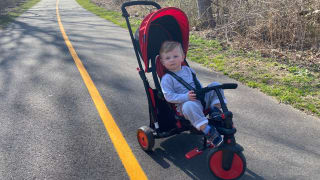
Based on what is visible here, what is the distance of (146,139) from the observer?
362 cm

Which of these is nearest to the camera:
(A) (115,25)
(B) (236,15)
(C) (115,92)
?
(C) (115,92)

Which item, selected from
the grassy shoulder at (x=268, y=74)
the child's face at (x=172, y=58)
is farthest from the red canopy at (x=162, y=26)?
the grassy shoulder at (x=268, y=74)

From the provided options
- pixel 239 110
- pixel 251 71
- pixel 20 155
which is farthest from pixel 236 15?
pixel 20 155

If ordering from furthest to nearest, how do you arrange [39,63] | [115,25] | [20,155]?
[115,25], [39,63], [20,155]

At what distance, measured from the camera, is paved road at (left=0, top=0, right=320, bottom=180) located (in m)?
3.35

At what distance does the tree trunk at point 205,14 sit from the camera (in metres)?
11.2

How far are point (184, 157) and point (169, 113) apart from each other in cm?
56

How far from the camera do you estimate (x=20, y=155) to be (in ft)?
12.2

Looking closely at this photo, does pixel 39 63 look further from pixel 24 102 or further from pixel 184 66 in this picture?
pixel 184 66

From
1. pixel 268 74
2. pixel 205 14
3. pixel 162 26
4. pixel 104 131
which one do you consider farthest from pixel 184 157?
pixel 205 14

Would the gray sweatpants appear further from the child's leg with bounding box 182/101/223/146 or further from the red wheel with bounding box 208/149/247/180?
the red wheel with bounding box 208/149/247/180

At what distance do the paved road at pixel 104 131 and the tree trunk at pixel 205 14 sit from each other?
428cm

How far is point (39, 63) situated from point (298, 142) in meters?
6.65

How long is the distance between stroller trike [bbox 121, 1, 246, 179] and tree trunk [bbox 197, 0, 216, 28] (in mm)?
7393
